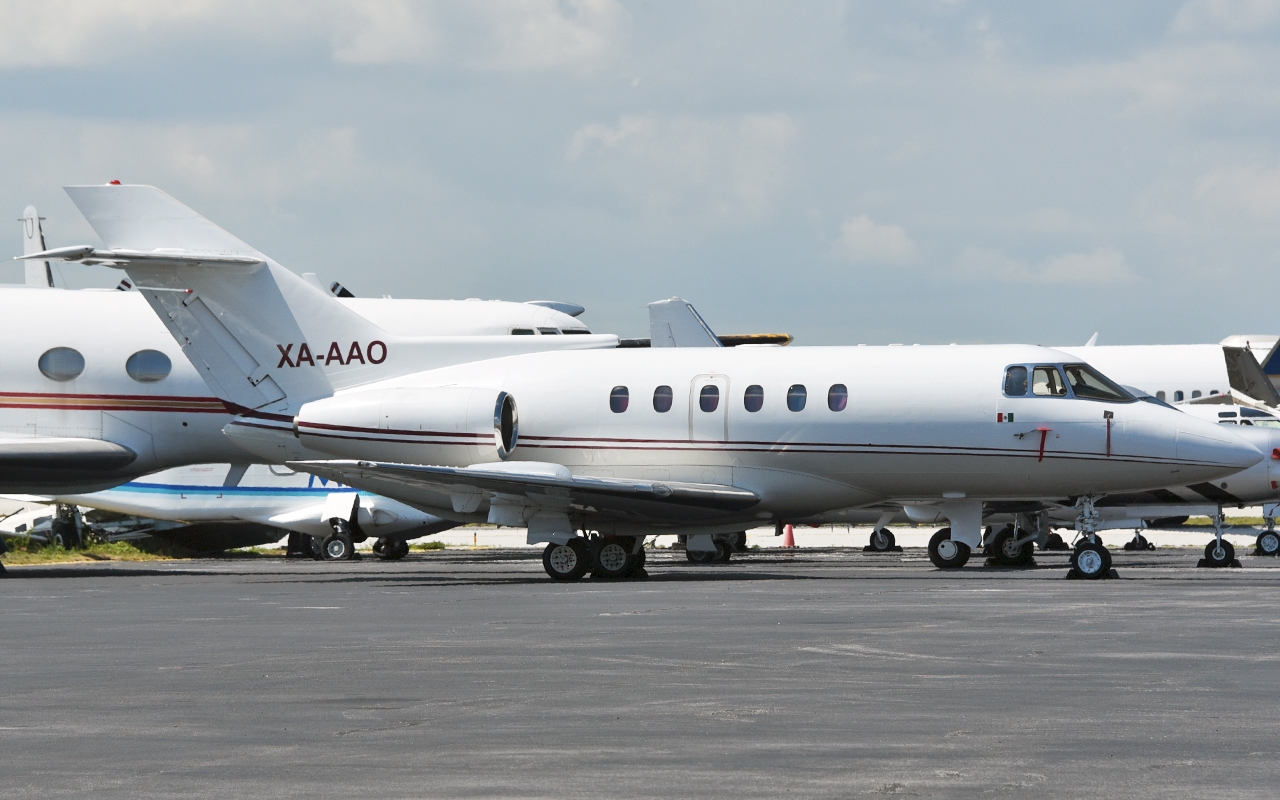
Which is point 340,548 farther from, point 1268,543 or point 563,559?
point 1268,543

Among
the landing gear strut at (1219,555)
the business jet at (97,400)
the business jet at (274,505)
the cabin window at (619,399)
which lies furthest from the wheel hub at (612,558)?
the business jet at (274,505)

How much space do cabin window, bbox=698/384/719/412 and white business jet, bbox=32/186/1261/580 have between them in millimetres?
26

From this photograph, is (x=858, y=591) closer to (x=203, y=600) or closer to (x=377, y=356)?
(x=203, y=600)

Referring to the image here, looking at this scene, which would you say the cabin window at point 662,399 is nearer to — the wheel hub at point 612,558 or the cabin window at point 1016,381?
the wheel hub at point 612,558

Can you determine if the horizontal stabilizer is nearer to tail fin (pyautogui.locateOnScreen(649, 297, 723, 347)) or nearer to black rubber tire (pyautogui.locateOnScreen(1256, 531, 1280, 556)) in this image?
tail fin (pyautogui.locateOnScreen(649, 297, 723, 347))

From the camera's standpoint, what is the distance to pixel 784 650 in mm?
11125

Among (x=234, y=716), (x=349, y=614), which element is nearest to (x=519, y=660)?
(x=234, y=716)

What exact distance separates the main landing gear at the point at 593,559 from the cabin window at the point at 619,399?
6.56 feet

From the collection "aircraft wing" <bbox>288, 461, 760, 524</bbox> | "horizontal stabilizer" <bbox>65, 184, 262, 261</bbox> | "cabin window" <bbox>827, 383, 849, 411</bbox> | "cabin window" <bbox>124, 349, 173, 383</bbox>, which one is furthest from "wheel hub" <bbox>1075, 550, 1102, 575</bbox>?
"cabin window" <bbox>124, 349, 173, 383</bbox>

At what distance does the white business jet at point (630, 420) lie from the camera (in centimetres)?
2166

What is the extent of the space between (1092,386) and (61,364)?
17.7 meters

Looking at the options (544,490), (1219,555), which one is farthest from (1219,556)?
(544,490)

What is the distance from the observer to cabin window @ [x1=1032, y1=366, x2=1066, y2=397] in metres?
21.9

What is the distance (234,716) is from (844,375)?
15.6m
